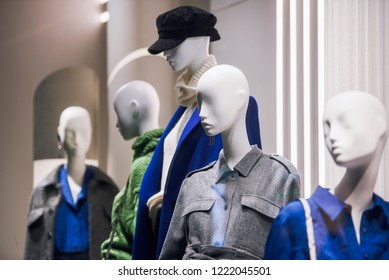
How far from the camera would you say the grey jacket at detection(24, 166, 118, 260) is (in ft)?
12.8

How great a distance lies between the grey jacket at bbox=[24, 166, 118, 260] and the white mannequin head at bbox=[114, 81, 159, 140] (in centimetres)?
24

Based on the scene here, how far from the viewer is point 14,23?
13.2 feet

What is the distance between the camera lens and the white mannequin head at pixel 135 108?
388cm

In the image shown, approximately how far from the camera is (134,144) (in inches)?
153

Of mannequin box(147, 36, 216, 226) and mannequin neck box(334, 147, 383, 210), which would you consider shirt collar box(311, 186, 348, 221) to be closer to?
mannequin neck box(334, 147, 383, 210)

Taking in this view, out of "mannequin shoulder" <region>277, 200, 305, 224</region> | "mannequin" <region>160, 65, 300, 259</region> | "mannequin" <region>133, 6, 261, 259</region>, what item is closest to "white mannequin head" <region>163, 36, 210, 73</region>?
"mannequin" <region>133, 6, 261, 259</region>

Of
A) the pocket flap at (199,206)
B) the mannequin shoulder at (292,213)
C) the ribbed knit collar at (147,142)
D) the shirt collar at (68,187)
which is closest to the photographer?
the mannequin shoulder at (292,213)

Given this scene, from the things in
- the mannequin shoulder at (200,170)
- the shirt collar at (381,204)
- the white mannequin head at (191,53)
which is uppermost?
the white mannequin head at (191,53)

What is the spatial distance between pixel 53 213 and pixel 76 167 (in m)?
0.24

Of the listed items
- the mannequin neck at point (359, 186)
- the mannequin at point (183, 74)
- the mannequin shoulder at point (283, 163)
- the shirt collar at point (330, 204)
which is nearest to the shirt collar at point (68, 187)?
the mannequin at point (183, 74)

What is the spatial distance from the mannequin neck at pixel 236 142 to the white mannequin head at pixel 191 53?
1.20 ft

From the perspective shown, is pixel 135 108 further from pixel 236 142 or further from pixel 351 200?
pixel 351 200

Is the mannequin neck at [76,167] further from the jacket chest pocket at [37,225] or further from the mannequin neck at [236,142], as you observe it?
the mannequin neck at [236,142]
